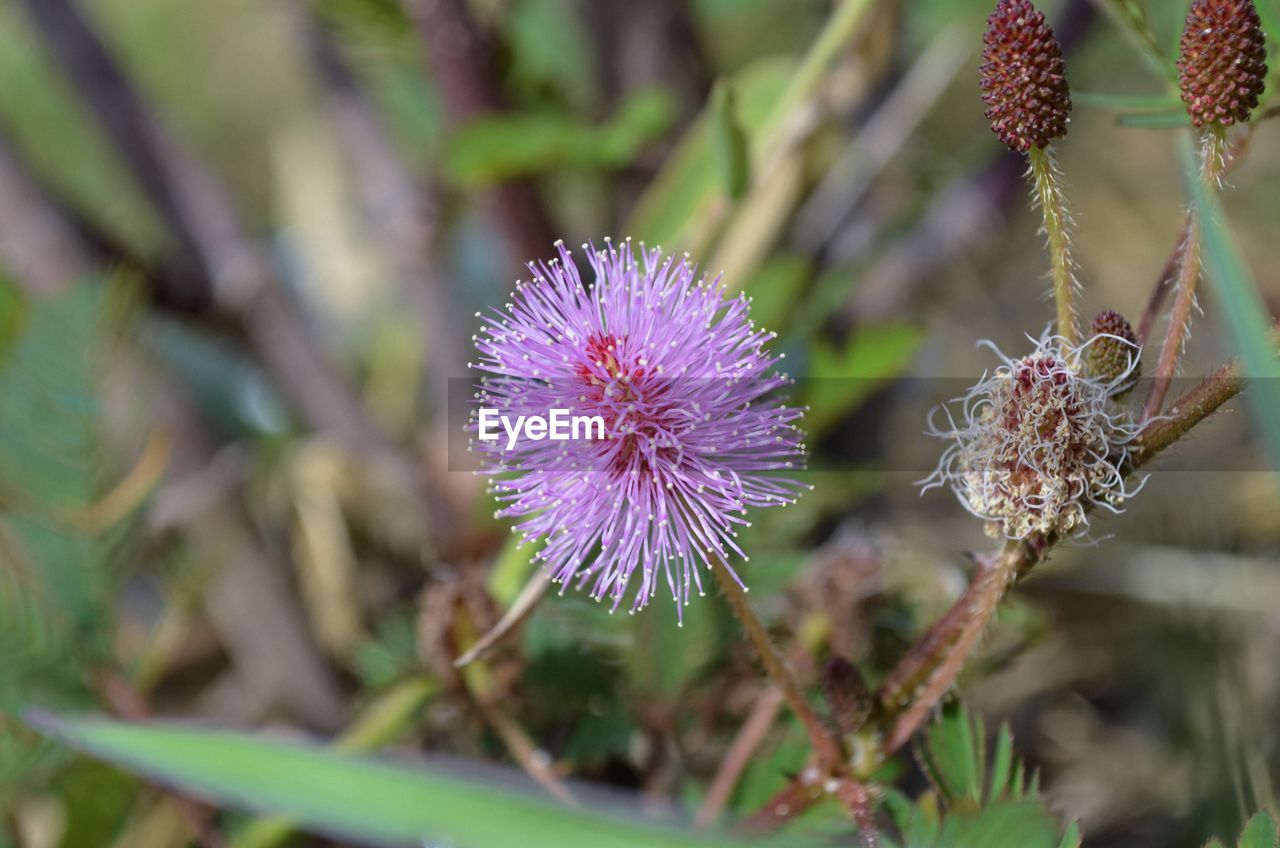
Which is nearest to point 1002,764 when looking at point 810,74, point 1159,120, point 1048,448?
point 1048,448

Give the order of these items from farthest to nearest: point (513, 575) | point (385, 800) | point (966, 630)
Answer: point (513, 575)
point (966, 630)
point (385, 800)

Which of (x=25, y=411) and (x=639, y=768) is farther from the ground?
(x=25, y=411)

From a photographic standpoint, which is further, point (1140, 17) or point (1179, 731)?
point (1179, 731)

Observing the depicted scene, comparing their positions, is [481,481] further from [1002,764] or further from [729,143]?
[1002,764]

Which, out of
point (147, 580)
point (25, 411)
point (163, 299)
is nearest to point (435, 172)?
point (163, 299)

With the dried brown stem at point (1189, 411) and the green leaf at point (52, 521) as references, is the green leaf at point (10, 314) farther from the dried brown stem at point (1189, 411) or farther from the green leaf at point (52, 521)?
the dried brown stem at point (1189, 411)

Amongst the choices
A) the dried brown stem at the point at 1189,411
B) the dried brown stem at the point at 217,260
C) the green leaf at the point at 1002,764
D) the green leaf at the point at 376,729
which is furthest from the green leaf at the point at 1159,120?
the dried brown stem at the point at 217,260

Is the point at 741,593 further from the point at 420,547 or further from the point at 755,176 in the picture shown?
the point at 420,547
